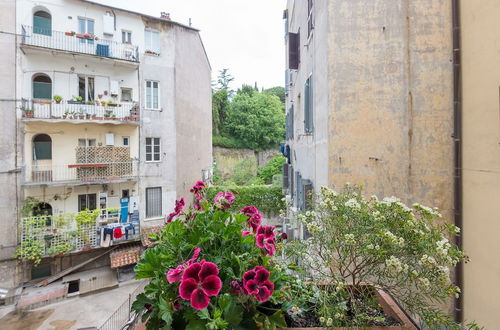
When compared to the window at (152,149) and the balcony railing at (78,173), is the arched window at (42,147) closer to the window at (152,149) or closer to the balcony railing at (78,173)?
the balcony railing at (78,173)

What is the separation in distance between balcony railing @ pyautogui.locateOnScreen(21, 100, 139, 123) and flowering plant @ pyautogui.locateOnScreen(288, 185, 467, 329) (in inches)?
470

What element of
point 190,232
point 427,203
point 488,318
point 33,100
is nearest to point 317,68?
point 427,203

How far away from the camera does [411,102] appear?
480 centimetres

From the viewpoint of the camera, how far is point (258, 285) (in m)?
1.55

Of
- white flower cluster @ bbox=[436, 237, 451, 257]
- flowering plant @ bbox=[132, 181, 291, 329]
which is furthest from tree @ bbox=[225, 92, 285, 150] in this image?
white flower cluster @ bbox=[436, 237, 451, 257]

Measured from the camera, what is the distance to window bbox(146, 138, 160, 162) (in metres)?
12.8

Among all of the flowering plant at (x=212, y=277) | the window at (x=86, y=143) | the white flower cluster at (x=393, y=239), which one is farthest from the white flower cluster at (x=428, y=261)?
the window at (x=86, y=143)

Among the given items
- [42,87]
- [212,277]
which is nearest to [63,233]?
[42,87]

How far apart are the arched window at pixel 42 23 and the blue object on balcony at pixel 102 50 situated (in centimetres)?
206

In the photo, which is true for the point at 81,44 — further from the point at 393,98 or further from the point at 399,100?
the point at 399,100

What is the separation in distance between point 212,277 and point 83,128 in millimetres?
13192

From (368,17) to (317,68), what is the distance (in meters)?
1.32

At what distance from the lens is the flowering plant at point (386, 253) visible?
1876 millimetres

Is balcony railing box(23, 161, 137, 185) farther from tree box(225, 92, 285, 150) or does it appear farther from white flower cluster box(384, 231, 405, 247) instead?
tree box(225, 92, 285, 150)
